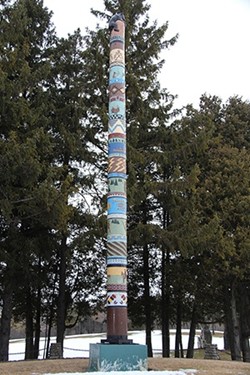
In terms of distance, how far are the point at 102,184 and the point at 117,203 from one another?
22.9ft

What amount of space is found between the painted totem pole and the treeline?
257 centimetres

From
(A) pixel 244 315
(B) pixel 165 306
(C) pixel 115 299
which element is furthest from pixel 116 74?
(A) pixel 244 315

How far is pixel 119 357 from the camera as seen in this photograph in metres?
8.99

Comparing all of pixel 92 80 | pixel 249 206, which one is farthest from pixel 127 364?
pixel 92 80

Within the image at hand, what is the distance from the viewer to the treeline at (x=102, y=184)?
14.1 meters

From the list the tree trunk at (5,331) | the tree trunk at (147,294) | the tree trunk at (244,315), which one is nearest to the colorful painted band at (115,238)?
the tree trunk at (5,331)

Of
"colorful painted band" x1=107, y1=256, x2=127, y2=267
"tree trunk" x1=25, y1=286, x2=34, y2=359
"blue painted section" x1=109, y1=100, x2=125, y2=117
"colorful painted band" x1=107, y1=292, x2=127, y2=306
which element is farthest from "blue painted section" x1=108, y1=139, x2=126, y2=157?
"tree trunk" x1=25, y1=286, x2=34, y2=359

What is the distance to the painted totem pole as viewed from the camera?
9.84 meters

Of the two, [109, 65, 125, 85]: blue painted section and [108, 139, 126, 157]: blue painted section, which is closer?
[108, 139, 126, 157]: blue painted section

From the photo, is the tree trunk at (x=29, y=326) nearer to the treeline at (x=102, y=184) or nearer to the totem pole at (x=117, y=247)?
the treeline at (x=102, y=184)

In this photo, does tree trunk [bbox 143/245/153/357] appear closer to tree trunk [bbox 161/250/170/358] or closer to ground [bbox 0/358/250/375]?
tree trunk [bbox 161/250/170/358]

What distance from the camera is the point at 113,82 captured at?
1132 cm

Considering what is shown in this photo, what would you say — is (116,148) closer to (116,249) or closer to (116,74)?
(116,74)

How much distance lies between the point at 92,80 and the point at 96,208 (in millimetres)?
4385
